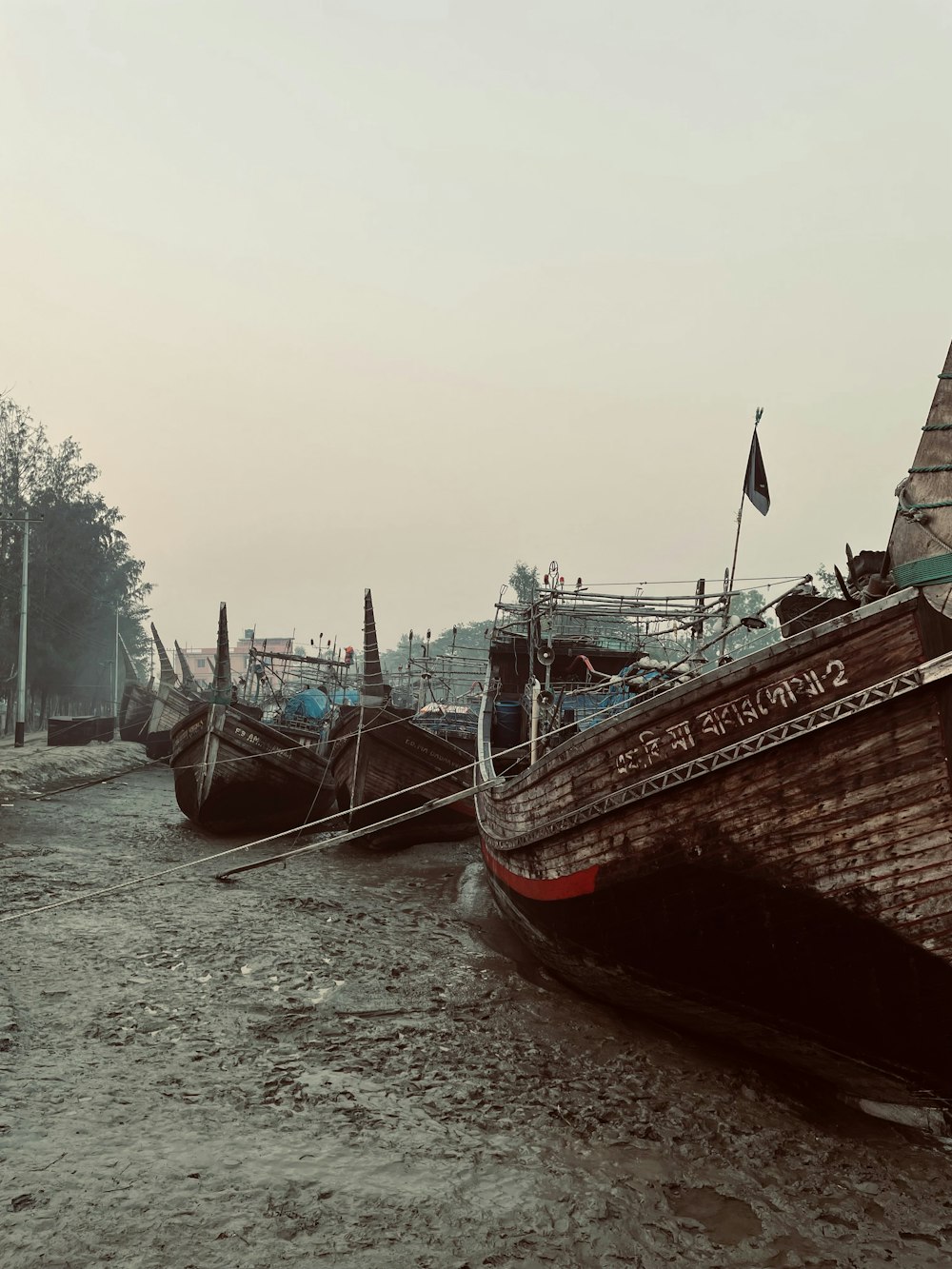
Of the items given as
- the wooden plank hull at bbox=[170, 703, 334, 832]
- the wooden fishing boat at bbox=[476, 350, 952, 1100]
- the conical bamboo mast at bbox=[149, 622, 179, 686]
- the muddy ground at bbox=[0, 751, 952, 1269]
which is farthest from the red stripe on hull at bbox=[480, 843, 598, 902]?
the conical bamboo mast at bbox=[149, 622, 179, 686]

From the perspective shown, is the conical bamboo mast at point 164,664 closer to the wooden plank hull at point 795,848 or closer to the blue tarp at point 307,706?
the blue tarp at point 307,706

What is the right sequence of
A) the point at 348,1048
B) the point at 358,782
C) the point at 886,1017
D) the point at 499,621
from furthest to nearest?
the point at 499,621 → the point at 358,782 → the point at 348,1048 → the point at 886,1017

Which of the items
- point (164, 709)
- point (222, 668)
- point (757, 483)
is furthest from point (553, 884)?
point (164, 709)

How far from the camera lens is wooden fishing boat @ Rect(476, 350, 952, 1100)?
13.8ft

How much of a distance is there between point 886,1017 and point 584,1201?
6.15 ft

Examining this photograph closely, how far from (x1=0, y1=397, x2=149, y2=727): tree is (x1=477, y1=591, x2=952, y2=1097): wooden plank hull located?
37608 mm

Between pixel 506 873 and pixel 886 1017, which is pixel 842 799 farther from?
pixel 506 873

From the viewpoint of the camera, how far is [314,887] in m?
10.8

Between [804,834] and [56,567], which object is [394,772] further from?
[56,567]

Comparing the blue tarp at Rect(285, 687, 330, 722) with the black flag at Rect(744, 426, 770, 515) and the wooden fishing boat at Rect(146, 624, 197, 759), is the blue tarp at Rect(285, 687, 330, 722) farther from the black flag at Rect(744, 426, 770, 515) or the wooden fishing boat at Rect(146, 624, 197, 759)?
the black flag at Rect(744, 426, 770, 515)

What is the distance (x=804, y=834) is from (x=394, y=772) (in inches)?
399

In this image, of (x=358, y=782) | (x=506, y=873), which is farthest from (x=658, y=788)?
(x=358, y=782)

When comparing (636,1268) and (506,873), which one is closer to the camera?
(636,1268)

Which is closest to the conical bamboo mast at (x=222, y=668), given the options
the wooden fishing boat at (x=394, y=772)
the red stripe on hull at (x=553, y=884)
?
the wooden fishing boat at (x=394, y=772)
